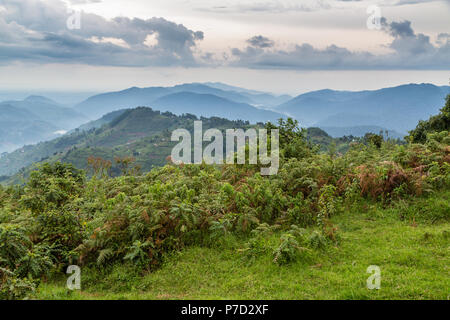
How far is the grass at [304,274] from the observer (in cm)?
569

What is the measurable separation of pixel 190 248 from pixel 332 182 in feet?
18.0

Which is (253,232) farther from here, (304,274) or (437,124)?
(437,124)

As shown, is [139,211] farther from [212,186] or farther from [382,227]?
[382,227]

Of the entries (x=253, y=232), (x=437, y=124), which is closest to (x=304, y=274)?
(x=253, y=232)

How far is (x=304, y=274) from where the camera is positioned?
6379 mm

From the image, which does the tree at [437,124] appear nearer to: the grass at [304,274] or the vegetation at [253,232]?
the vegetation at [253,232]

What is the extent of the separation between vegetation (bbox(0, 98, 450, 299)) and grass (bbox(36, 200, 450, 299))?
3 centimetres

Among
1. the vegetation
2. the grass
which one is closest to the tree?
the vegetation

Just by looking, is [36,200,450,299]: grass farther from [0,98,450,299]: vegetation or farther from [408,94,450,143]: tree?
[408,94,450,143]: tree

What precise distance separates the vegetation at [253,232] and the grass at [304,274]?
1.1 inches

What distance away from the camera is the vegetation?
20.6 feet

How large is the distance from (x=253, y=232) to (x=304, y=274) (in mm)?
2069
